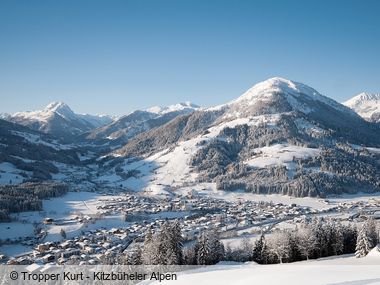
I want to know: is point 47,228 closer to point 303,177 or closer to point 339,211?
point 339,211

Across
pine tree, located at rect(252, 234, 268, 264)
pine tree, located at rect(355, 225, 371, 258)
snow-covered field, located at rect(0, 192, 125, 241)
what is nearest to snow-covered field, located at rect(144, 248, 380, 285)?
pine tree, located at rect(252, 234, 268, 264)

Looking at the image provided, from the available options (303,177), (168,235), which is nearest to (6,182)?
(303,177)

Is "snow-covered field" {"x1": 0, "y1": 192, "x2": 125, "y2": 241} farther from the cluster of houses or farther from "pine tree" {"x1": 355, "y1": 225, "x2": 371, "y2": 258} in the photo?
"pine tree" {"x1": 355, "y1": 225, "x2": 371, "y2": 258}

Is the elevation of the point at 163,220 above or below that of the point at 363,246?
below

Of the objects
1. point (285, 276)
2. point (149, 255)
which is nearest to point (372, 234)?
point (285, 276)

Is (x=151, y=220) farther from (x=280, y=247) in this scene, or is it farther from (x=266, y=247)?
(x=280, y=247)

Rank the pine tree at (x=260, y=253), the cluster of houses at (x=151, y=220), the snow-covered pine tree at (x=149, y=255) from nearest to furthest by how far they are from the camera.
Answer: the snow-covered pine tree at (x=149, y=255), the pine tree at (x=260, y=253), the cluster of houses at (x=151, y=220)

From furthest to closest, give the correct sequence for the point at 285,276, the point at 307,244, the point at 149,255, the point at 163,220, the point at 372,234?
the point at 163,220 < the point at 372,234 < the point at 307,244 < the point at 149,255 < the point at 285,276

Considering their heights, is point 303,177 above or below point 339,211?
above

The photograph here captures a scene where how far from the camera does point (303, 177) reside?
196m

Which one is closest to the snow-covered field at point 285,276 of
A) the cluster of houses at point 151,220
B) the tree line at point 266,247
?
the tree line at point 266,247

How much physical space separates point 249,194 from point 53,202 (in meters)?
83.5

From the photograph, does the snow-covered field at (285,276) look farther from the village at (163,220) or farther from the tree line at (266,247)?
the village at (163,220)

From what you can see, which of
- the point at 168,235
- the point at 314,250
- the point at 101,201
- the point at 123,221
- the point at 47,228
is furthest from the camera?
the point at 101,201
